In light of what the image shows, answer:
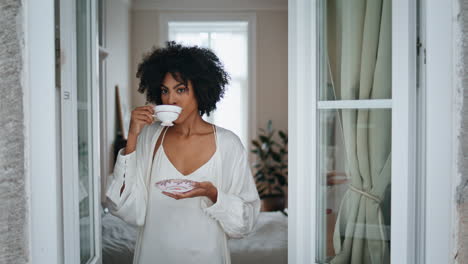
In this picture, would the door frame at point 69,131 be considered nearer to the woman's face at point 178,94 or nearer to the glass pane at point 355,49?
the woman's face at point 178,94

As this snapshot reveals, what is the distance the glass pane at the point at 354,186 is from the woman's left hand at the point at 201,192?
0.43 meters

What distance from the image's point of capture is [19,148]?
107 cm

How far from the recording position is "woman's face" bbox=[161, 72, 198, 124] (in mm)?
1684

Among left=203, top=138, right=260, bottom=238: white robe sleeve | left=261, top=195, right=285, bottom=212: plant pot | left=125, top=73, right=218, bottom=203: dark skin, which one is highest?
left=125, top=73, right=218, bottom=203: dark skin

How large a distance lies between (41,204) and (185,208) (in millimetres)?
683

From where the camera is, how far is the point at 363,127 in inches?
51.1

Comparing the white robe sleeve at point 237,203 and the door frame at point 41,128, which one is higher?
the door frame at point 41,128

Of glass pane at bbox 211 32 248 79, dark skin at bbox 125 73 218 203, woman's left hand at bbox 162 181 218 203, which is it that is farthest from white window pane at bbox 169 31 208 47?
woman's left hand at bbox 162 181 218 203

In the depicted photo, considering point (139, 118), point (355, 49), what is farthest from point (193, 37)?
point (355, 49)

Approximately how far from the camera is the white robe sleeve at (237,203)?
5.20ft

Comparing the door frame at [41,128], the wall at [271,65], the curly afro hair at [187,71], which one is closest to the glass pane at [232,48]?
the wall at [271,65]

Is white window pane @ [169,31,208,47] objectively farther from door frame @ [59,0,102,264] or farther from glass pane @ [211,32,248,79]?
door frame @ [59,0,102,264]

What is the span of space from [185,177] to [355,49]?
860 millimetres

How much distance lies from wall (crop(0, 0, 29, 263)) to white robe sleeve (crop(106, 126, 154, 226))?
18.6 inches
